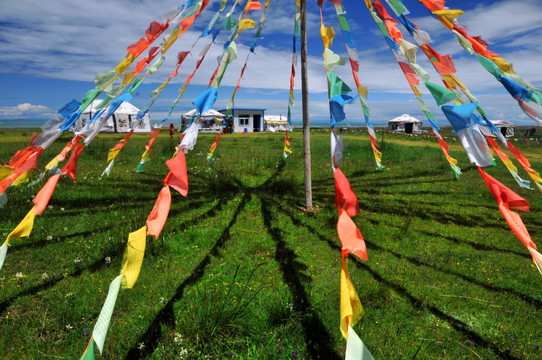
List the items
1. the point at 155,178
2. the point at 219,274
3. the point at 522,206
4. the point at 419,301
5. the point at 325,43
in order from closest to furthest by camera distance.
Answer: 1. the point at 522,206
2. the point at 325,43
3. the point at 419,301
4. the point at 219,274
5. the point at 155,178

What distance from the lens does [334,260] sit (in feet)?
13.9

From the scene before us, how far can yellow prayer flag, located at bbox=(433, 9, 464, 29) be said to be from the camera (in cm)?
289

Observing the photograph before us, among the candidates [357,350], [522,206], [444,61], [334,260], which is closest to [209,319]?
[357,350]

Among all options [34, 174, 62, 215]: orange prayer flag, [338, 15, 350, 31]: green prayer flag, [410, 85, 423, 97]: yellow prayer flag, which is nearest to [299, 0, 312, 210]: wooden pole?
[338, 15, 350, 31]: green prayer flag

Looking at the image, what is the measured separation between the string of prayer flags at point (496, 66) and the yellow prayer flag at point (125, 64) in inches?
120

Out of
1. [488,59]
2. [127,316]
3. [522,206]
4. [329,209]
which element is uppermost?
[488,59]

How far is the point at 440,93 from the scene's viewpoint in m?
2.31

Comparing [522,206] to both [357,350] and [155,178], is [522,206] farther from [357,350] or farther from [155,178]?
[155,178]

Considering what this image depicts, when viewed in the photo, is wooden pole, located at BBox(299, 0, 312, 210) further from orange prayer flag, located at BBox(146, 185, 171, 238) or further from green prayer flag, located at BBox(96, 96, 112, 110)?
orange prayer flag, located at BBox(146, 185, 171, 238)

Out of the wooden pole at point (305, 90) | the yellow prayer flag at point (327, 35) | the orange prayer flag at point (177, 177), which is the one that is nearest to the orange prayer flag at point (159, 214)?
the orange prayer flag at point (177, 177)

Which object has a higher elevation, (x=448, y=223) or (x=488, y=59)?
(x=488, y=59)

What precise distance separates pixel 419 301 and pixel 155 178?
6.72 meters

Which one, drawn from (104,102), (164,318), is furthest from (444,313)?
(104,102)

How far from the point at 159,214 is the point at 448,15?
3182mm
